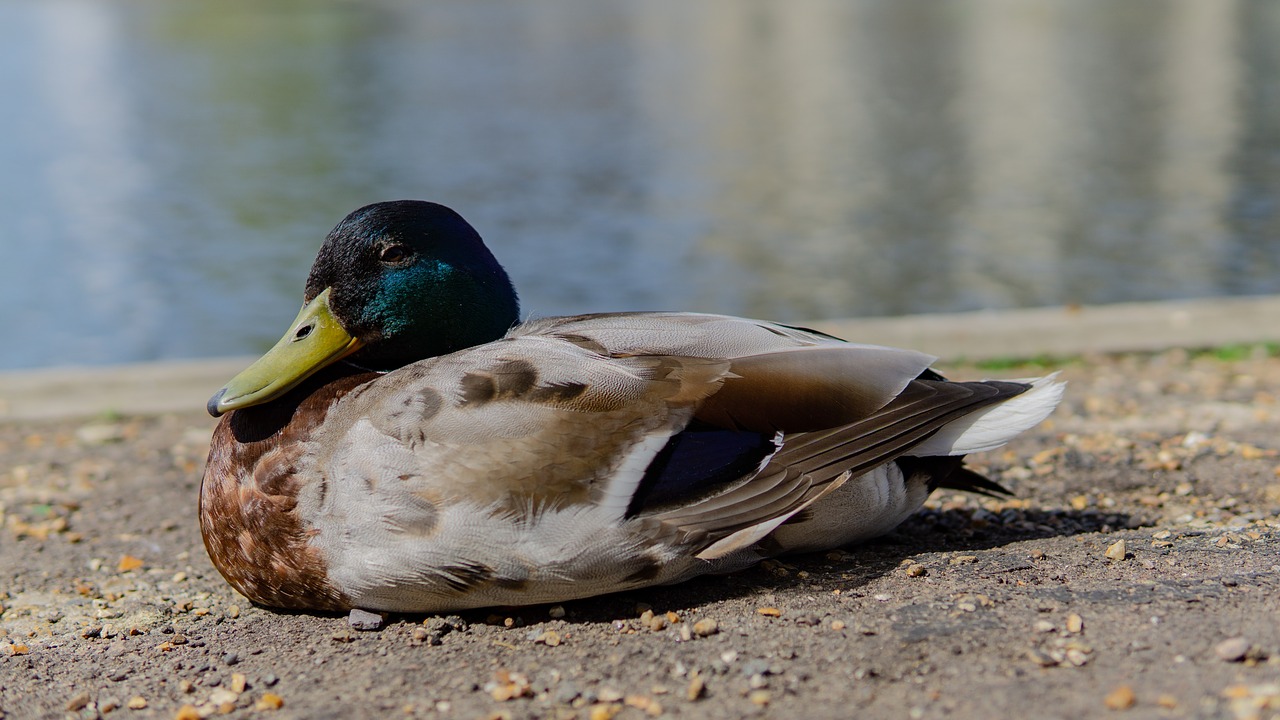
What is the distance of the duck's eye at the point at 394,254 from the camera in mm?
3264

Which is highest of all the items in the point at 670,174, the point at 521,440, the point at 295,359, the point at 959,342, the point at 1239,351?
the point at 670,174

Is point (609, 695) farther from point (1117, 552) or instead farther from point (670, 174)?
point (670, 174)

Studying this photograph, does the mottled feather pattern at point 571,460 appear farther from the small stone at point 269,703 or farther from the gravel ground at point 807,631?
the small stone at point 269,703

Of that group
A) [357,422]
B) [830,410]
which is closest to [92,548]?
[357,422]

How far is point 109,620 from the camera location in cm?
352

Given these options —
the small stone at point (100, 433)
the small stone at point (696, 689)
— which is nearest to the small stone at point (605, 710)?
the small stone at point (696, 689)

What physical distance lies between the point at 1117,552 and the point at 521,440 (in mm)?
1473

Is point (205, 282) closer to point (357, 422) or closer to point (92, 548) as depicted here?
point (92, 548)

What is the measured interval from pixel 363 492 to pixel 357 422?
0.58 ft

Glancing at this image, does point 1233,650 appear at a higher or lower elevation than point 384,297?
lower

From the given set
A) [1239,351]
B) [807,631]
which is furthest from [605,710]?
[1239,351]

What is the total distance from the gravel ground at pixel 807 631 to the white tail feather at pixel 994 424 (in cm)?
29

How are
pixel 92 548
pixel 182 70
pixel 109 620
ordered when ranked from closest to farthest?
pixel 109 620
pixel 92 548
pixel 182 70

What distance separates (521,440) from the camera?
2.93 meters
